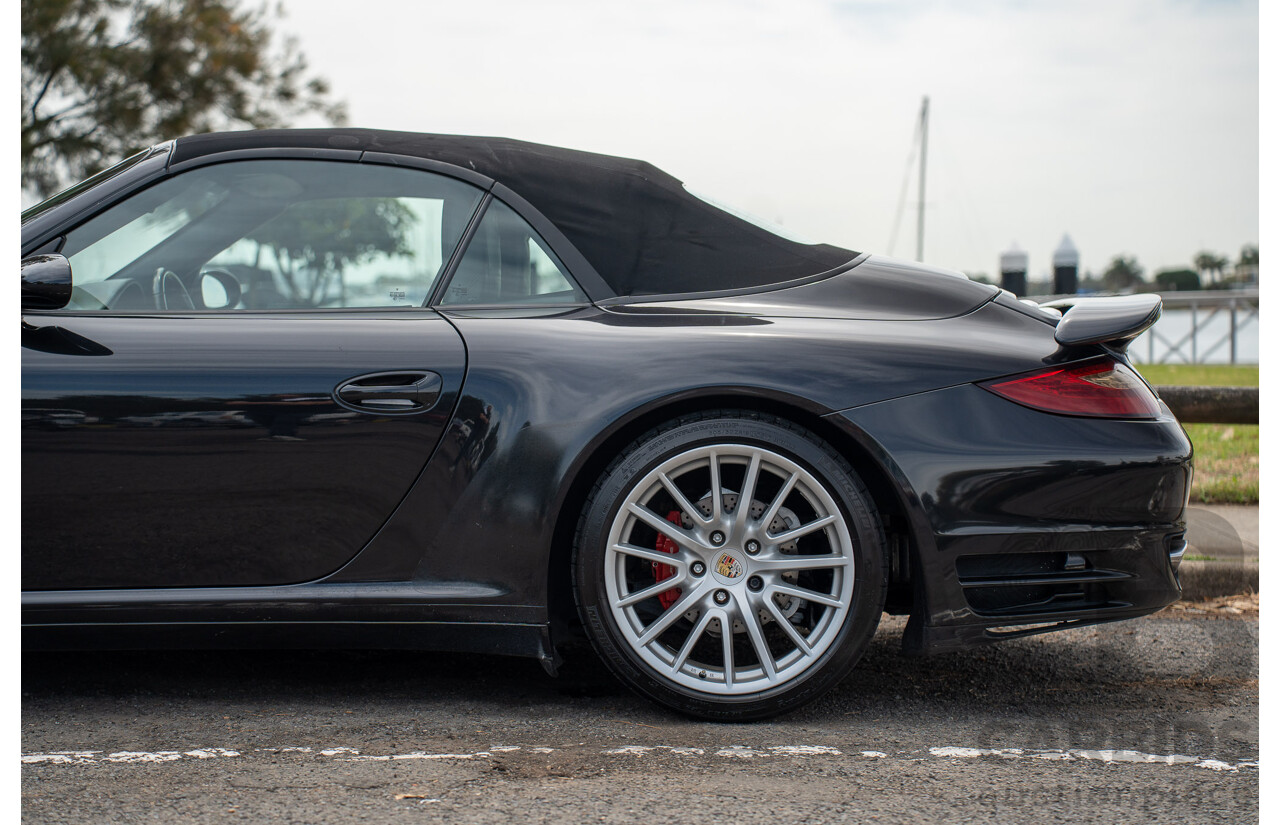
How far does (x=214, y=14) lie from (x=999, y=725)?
1771 cm

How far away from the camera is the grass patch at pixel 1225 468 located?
202 inches

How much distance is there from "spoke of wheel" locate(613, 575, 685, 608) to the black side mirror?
1.48 meters

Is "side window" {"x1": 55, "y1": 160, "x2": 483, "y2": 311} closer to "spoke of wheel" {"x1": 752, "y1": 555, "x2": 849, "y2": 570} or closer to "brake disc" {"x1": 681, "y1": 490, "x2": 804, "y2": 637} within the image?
"brake disc" {"x1": 681, "y1": 490, "x2": 804, "y2": 637}

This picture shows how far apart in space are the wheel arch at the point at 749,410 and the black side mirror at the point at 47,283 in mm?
1253

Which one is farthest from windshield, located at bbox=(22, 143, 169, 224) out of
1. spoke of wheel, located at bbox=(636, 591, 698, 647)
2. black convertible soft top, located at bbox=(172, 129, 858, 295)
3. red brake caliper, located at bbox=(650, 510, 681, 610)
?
spoke of wheel, located at bbox=(636, 591, 698, 647)

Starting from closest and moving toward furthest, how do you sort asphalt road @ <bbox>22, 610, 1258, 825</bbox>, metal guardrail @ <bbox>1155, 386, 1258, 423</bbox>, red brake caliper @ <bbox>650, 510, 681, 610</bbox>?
1. asphalt road @ <bbox>22, 610, 1258, 825</bbox>
2. red brake caliper @ <bbox>650, 510, 681, 610</bbox>
3. metal guardrail @ <bbox>1155, 386, 1258, 423</bbox>

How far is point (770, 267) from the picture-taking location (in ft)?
9.38

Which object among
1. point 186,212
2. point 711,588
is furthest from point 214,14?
point 711,588

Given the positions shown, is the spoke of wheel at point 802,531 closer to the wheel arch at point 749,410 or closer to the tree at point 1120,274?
the wheel arch at point 749,410

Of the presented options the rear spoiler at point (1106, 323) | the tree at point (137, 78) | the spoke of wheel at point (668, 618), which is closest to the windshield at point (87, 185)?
the spoke of wheel at point (668, 618)

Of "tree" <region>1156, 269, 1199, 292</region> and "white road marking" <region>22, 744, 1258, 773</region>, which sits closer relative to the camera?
"white road marking" <region>22, 744, 1258, 773</region>

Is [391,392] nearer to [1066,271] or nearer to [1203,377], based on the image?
[1066,271]

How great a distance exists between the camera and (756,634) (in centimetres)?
258

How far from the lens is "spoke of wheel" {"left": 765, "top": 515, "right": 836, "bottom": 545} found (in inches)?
101
